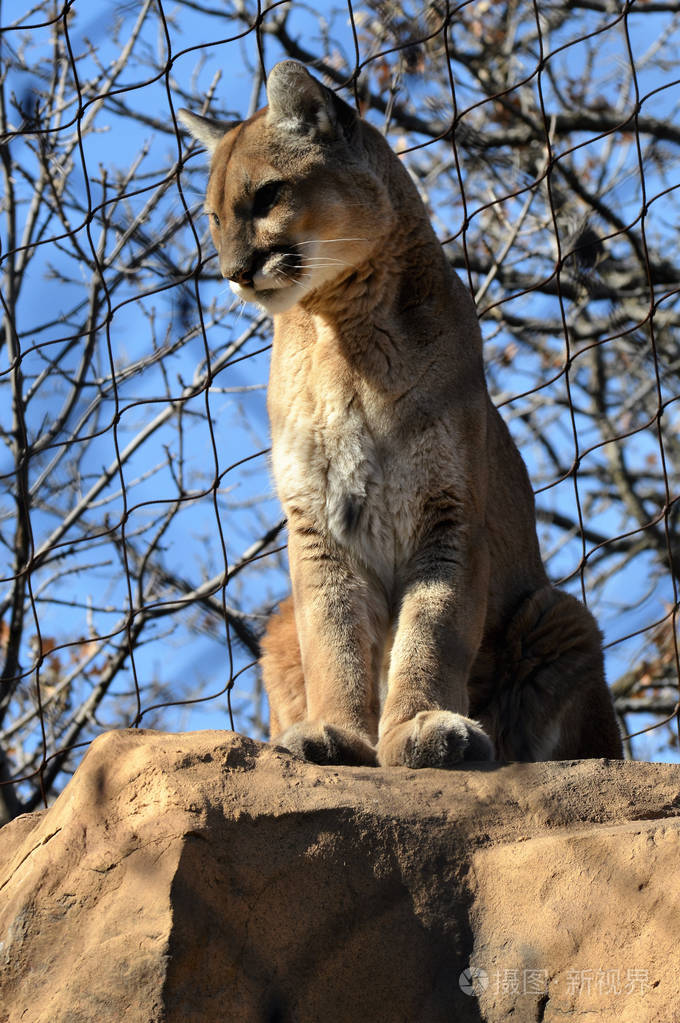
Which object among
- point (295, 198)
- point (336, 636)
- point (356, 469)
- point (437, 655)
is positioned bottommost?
point (437, 655)

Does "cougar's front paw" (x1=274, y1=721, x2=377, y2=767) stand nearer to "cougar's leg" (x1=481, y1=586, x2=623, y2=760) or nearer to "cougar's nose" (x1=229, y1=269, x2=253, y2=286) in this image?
"cougar's leg" (x1=481, y1=586, x2=623, y2=760)

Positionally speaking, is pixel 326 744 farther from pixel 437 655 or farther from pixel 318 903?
pixel 318 903

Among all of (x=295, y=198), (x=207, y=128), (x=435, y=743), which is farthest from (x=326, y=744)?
(x=207, y=128)

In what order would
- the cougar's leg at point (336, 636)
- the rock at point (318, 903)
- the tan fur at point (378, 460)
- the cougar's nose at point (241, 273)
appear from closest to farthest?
the rock at point (318, 903), the cougar's leg at point (336, 636), the tan fur at point (378, 460), the cougar's nose at point (241, 273)

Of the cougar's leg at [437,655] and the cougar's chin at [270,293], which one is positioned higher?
the cougar's chin at [270,293]

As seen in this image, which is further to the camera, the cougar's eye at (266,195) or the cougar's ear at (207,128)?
the cougar's ear at (207,128)

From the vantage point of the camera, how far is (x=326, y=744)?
111 inches

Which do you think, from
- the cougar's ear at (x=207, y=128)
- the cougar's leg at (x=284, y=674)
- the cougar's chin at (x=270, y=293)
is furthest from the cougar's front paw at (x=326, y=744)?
the cougar's ear at (x=207, y=128)

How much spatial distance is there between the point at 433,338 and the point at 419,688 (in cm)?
99

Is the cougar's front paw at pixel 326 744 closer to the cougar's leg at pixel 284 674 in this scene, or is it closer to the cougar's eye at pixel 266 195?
the cougar's leg at pixel 284 674

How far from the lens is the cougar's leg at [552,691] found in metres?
3.48

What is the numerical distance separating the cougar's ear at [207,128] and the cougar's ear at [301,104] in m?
0.33

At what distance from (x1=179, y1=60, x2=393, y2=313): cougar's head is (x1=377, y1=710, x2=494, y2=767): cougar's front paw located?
4.10ft

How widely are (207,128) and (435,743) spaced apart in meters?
2.12
